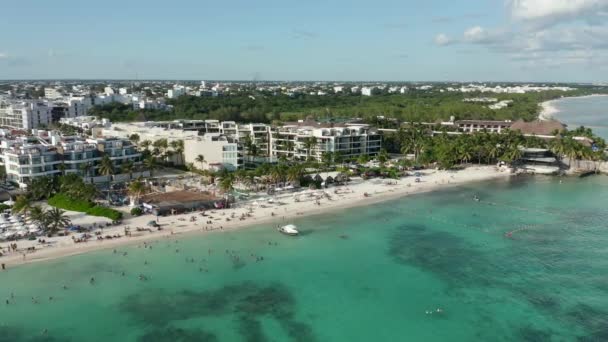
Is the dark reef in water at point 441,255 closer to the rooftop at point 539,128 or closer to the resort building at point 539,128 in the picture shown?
the resort building at point 539,128

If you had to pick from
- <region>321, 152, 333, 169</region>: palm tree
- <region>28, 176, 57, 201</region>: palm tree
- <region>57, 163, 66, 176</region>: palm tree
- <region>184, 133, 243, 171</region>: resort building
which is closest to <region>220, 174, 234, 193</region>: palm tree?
<region>184, 133, 243, 171</region>: resort building

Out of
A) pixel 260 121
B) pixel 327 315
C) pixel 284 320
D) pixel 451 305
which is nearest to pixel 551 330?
pixel 451 305

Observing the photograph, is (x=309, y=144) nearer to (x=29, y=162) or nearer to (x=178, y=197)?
(x=178, y=197)

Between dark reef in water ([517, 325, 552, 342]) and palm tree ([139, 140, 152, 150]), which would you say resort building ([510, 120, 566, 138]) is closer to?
palm tree ([139, 140, 152, 150])

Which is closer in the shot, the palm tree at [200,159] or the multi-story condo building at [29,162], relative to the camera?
the multi-story condo building at [29,162]

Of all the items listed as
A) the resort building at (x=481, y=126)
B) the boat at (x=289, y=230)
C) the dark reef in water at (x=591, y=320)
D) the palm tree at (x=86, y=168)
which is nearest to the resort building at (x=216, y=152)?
the palm tree at (x=86, y=168)

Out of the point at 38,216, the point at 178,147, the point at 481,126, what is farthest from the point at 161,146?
the point at 481,126
